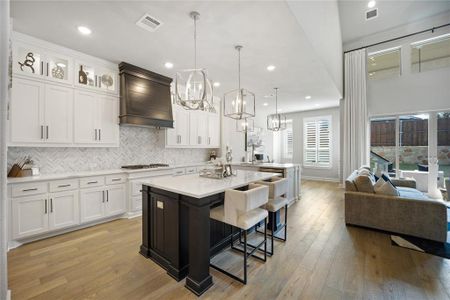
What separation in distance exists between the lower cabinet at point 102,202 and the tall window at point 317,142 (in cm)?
729

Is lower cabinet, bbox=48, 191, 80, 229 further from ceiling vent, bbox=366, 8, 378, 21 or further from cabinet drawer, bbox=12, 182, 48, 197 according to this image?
ceiling vent, bbox=366, 8, 378, 21

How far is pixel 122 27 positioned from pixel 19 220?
3.00 metres

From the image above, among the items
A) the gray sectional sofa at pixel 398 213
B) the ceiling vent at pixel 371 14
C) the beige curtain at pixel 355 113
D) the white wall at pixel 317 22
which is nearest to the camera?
the white wall at pixel 317 22

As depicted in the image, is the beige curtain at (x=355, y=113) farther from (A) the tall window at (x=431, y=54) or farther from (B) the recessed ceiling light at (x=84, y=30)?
(B) the recessed ceiling light at (x=84, y=30)

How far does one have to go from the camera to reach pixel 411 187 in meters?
4.47

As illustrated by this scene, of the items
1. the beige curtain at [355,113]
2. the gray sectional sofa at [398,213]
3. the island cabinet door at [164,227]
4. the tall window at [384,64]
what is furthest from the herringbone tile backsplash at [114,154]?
the tall window at [384,64]

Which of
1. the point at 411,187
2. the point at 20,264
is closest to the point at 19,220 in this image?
the point at 20,264

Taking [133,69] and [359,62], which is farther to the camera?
[359,62]

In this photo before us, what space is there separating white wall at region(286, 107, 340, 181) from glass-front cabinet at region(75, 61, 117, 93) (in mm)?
7283

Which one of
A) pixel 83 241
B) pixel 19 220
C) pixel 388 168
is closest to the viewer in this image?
pixel 19 220

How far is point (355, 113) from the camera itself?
618cm

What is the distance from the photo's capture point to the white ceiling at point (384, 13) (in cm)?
495

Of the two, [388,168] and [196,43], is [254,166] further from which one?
[388,168]

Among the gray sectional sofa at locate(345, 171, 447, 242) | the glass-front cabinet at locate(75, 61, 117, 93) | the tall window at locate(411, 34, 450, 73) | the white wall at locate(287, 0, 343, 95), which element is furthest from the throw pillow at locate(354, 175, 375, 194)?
the glass-front cabinet at locate(75, 61, 117, 93)
